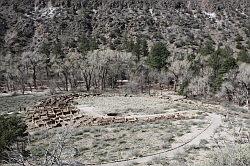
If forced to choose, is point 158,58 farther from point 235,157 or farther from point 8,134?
point 235,157

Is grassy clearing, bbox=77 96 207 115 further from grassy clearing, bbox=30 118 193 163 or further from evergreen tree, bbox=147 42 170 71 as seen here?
evergreen tree, bbox=147 42 170 71

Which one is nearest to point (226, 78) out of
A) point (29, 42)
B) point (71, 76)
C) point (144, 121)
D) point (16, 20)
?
point (144, 121)

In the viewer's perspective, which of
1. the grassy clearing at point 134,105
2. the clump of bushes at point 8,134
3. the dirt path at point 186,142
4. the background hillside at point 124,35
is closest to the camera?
Result: the clump of bushes at point 8,134

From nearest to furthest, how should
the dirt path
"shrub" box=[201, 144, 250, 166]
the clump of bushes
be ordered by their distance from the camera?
1. "shrub" box=[201, 144, 250, 166]
2. the clump of bushes
3. the dirt path

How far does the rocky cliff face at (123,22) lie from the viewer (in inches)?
3590

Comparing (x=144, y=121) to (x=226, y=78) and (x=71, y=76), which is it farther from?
(x=71, y=76)

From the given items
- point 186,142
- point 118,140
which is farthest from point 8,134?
point 186,142

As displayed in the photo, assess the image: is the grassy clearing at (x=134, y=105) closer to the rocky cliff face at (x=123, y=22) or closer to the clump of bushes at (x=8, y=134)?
the clump of bushes at (x=8, y=134)

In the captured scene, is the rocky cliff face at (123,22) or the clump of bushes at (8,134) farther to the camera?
the rocky cliff face at (123,22)

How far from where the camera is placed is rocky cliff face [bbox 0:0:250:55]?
91188 millimetres

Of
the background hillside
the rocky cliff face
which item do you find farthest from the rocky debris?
the rocky cliff face

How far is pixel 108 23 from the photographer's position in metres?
97.3

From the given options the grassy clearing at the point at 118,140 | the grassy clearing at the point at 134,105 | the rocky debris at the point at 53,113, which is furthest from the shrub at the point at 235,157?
the grassy clearing at the point at 134,105

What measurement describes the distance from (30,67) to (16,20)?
23.5 meters
